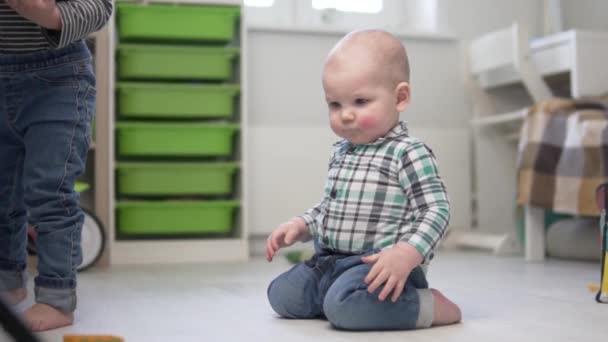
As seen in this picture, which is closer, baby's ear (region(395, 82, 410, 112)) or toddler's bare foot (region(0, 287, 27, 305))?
baby's ear (region(395, 82, 410, 112))

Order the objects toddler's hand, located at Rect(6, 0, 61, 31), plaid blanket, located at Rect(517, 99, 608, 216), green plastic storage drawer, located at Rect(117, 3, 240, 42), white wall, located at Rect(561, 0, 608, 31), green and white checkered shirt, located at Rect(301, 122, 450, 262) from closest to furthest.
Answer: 1. toddler's hand, located at Rect(6, 0, 61, 31)
2. green and white checkered shirt, located at Rect(301, 122, 450, 262)
3. plaid blanket, located at Rect(517, 99, 608, 216)
4. green plastic storage drawer, located at Rect(117, 3, 240, 42)
5. white wall, located at Rect(561, 0, 608, 31)

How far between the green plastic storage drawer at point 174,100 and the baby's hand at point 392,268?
136cm

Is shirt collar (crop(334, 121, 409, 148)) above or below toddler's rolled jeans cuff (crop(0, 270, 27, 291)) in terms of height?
above

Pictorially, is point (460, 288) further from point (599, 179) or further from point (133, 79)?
point (133, 79)

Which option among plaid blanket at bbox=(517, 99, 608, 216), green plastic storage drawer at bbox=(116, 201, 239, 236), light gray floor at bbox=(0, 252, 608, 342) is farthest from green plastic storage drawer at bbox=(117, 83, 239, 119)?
plaid blanket at bbox=(517, 99, 608, 216)

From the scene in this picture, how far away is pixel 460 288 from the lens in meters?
1.62

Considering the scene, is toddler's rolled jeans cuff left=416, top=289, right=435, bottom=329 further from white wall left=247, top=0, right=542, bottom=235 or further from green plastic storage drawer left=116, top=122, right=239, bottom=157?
white wall left=247, top=0, right=542, bottom=235

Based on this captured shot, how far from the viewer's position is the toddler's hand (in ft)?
3.38

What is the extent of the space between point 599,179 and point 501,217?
891 mm

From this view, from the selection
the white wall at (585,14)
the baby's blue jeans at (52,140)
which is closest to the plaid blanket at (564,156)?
the white wall at (585,14)

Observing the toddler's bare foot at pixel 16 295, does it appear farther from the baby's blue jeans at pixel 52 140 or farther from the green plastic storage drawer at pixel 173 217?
the green plastic storage drawer at pixel 173 217

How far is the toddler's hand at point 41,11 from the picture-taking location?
3.38ft

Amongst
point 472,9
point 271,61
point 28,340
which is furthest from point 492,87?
point 28,340

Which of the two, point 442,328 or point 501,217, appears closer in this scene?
point 442,328
